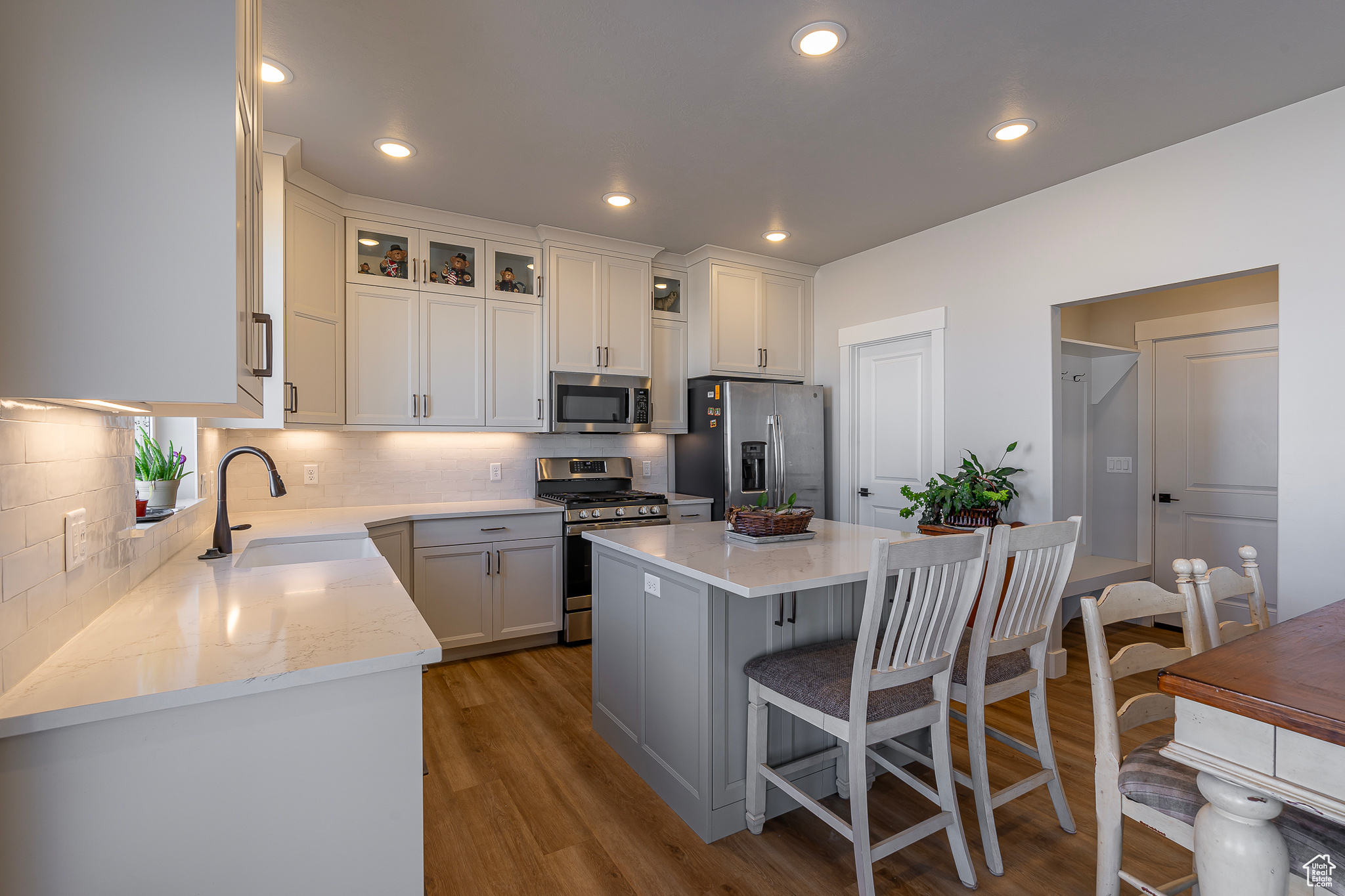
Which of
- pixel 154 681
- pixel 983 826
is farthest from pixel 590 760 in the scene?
pixel 154 681

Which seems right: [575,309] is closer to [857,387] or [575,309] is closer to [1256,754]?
[857,387]

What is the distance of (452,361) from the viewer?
12.2 feet

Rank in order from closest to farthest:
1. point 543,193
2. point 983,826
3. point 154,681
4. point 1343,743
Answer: point 1343,743
point 154,681
point 983,826
point 543,193

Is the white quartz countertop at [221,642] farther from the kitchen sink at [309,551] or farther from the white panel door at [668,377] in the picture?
the white panel door at [668,377]

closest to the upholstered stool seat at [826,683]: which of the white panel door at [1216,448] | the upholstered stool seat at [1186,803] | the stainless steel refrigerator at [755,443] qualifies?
the upholstered stool seat at [1186,803]

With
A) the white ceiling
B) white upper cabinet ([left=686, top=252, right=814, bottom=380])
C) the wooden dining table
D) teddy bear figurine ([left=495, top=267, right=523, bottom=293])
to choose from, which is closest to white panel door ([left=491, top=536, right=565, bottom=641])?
teddy bear figurine ([left=495, top=267, right=523, bottom=293])

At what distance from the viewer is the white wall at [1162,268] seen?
2395mm

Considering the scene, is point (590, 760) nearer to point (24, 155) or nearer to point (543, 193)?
point (24, 155)

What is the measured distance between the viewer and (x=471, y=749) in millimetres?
2531

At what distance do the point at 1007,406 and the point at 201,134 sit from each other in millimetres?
3555

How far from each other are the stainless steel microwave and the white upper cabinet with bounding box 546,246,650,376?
0.27 feet

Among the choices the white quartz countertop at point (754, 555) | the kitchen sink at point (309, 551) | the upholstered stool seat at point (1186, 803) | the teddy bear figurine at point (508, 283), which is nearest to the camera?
the upholstered stool seat at point (1186, 803)

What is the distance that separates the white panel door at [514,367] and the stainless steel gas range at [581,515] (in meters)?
0.40

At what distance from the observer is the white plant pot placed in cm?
206
